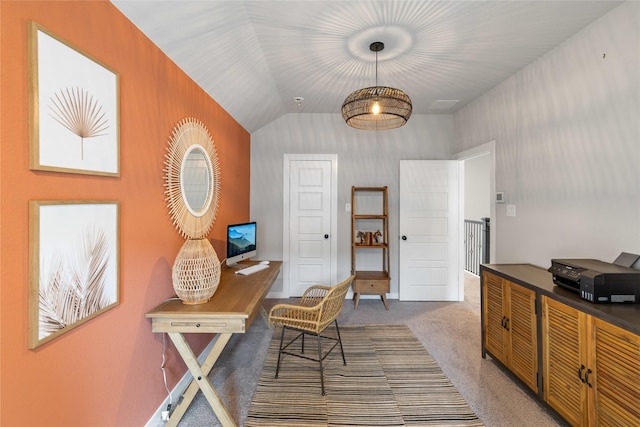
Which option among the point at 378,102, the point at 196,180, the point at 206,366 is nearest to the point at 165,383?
the point at 206,366

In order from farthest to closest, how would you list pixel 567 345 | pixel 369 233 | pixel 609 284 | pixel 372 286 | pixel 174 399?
pixel 369 233
pixel 372 286
pixel 174 399
pixel 567 345
pixel 609 284

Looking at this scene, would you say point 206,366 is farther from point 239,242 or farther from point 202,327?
point 239,242

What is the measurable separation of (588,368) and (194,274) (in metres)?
2.27

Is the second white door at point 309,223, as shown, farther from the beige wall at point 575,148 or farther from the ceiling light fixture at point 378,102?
the beige wall at point 575,148

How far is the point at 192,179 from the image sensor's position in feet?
7.25

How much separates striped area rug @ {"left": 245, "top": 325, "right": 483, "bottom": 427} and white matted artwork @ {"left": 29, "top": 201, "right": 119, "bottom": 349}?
124 cm

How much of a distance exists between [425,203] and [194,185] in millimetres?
3112

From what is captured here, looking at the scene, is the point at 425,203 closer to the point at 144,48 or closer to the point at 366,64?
the point at 366,64

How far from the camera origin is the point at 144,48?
165 centimetres

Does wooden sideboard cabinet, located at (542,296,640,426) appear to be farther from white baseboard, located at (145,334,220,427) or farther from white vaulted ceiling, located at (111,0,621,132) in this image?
white baseboard, located at (145,334,220,427)

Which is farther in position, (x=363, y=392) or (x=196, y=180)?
(x=196, y=180)

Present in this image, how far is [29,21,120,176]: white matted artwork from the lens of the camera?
3.35ft

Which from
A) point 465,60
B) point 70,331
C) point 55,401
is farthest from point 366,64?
point 55,401

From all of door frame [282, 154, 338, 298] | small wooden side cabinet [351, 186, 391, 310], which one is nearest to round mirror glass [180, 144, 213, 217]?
door frame [282, 154, 338, 298]
